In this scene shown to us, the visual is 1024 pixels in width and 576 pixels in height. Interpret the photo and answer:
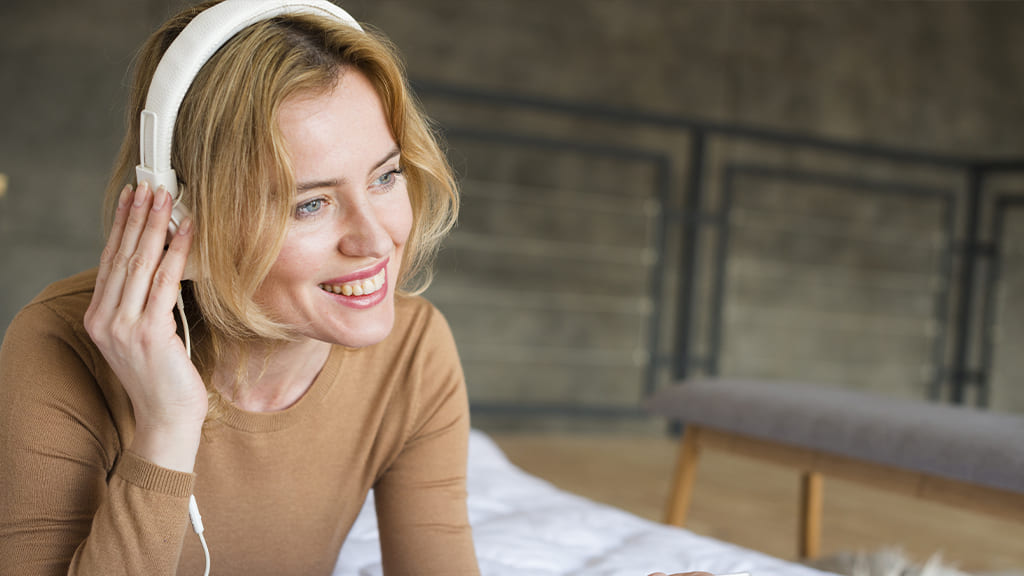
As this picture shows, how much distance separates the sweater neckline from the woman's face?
12 centimetres

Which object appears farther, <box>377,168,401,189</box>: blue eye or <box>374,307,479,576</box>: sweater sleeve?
<box>374,307,479,576</box>: sweater sleeve

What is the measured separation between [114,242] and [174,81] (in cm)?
15

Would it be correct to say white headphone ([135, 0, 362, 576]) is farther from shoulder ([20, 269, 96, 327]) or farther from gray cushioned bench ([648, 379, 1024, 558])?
gray cushioned bench ([648, 379, 1024, 558])

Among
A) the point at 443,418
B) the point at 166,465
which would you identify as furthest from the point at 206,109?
the point at 443,418

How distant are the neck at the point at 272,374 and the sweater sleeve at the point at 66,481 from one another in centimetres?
13

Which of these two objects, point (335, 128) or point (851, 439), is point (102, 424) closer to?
point (335, 128)

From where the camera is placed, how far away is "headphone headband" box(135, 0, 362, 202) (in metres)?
0.84

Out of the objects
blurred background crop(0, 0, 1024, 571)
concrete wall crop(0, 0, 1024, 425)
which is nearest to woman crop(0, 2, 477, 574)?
blurred background crop(0, 0, 1024, 571)

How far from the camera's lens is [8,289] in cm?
405

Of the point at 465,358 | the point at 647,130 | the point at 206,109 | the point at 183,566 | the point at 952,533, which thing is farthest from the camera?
the point at 647,130

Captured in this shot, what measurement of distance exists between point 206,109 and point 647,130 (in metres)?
4.26

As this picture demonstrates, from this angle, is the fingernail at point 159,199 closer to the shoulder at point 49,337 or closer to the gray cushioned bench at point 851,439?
the shoulder at point 49,337

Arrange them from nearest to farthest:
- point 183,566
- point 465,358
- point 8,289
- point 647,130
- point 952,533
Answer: point 183,566, point 952,533, point 8,289, point 465,358, point 647,130

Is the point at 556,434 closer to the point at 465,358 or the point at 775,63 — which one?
the point at 465,358
